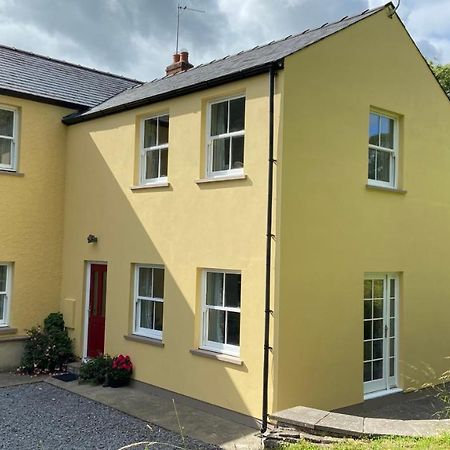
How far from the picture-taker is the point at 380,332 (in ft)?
32.5

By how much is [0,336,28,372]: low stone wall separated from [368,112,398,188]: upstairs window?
8702 millimetres

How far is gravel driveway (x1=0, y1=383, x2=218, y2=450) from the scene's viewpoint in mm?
7285

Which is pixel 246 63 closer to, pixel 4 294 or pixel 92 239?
pixel 92 239

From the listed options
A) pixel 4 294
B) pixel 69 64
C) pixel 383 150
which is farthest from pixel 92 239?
pixel 69 64

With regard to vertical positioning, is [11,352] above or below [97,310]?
below

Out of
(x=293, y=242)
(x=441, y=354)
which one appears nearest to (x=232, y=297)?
(x=293, y=242)

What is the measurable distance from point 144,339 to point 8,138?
5.96 meters

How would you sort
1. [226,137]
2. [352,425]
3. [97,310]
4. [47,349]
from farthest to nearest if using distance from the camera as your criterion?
[97,310], [47,349], [226,137], [352,425]

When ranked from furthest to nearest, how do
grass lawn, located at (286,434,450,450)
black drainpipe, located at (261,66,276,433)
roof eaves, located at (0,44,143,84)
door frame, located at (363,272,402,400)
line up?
roof eaves, located at (0,44,143,84)
door frame, located at (363,272,402,400)
black drainpipe, located at (261,66,276,433)
grass lawn, located at (286,434,450,450)

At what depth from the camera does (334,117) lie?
8977 mm

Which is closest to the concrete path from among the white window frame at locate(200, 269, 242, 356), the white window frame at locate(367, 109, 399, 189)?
the white window frame at locate(200, 269, 242, 356)

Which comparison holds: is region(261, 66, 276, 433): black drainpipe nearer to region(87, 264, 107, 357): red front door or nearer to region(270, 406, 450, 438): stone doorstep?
region(270, 406, 450, 438): stone doorstep

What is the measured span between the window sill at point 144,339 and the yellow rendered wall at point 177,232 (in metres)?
0.10

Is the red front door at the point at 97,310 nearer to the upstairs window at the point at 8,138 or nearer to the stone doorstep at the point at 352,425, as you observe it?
the upstairs window at the point at 8,138
